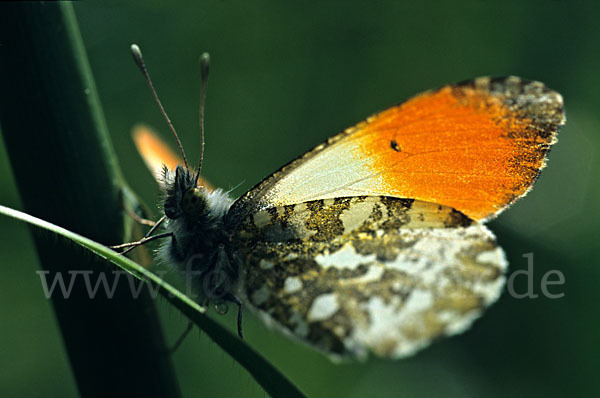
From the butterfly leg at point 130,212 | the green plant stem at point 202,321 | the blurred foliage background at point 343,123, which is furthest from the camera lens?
the blurred foliage background at point 343,123

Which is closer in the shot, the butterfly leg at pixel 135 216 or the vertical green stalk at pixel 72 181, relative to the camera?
the vertical green stalk at pixel 72 181

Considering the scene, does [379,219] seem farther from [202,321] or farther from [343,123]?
[343,123]

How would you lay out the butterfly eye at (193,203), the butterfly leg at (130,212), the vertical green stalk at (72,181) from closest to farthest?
1. the vertical green stalk at (72,181)
2. the butterfly leg at (130,212)
3. the butterfly eye at (193,203)

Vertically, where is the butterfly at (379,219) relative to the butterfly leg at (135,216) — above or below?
below

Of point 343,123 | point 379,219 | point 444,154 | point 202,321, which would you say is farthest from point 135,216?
point 343,123

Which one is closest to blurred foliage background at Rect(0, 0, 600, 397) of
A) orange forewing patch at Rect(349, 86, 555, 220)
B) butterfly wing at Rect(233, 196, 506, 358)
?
butterfly wing at Rect(233, 196, 506, 358)

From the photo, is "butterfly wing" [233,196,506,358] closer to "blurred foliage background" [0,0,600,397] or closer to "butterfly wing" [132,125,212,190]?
"butterfly wing" [132,125,212,190]

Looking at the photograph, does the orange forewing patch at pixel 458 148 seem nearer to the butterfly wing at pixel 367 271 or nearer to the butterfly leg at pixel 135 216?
the butterfly wing at pixel 367 271

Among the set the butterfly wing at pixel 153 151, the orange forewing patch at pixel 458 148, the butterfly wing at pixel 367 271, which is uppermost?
the butterfly wing at pixel 153 151

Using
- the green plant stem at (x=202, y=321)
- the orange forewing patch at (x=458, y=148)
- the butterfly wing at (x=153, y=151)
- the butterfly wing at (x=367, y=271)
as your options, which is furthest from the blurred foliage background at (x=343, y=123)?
the green plant stem at (x=202, y=321)
